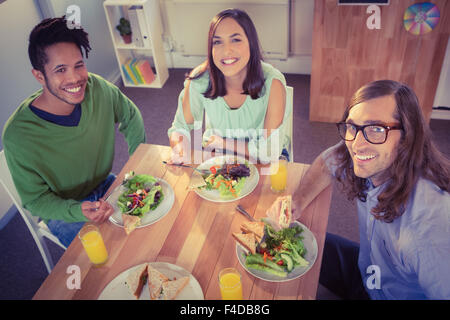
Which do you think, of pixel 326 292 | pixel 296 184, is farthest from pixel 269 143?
pixel 326 292

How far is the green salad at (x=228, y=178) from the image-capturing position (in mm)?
1644

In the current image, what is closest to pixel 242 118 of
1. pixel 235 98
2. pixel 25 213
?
pixel 235 98

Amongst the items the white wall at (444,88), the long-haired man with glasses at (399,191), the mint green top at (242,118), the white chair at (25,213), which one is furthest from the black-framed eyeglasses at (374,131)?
the white wall at (444,88)

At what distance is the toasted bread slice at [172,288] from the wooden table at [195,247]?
2.9 inches

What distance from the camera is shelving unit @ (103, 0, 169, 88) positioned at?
11.9 feet

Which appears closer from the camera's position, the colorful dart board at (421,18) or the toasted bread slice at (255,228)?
the toasted bread slice at (255,228)

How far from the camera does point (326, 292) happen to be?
5.83 ft

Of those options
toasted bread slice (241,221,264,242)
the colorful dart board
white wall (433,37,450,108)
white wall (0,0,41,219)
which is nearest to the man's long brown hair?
toasted bread slice (241,221,264,242)

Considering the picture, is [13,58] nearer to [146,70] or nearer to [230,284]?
[146,70]

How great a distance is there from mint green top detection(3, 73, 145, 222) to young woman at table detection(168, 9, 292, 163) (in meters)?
0.32

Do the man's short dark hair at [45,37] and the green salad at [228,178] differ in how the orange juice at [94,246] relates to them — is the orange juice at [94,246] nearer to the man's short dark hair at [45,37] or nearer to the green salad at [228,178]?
the green salad at [228,178]

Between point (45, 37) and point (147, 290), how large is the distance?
1099 mm

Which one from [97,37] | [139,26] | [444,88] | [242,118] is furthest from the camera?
[97,37]

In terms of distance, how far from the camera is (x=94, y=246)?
1.38 metres
